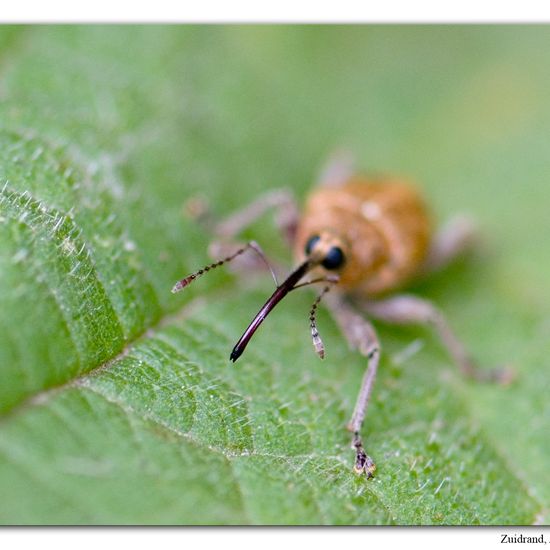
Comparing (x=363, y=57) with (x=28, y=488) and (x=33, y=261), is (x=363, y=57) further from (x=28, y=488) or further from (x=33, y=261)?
(x=28, y=488)

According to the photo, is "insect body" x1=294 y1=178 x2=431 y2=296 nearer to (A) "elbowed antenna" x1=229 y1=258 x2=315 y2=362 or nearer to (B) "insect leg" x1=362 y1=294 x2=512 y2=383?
(B) "insect leg" x1=362 y1=294 x2=512 y2=383

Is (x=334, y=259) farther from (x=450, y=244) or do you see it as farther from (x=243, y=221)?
(x=450, y=244)

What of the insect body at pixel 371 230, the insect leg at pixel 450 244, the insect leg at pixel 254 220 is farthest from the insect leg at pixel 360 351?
the insect leg at pixel 450 244

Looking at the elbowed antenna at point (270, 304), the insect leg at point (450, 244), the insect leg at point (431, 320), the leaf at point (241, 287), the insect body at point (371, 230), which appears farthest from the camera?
the insect leg at point (450, 244)

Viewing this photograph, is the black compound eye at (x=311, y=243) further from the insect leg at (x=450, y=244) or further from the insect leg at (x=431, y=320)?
the insect leg at (x=450, y=244)

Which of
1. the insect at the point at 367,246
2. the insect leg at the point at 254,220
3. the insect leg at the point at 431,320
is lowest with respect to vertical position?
the insect leg at the point at 431,320
